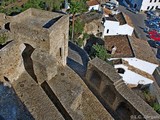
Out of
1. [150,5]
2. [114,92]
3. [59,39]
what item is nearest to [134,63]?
[114,92]

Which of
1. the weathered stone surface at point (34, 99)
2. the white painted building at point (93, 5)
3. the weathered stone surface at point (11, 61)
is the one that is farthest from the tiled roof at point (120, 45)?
the weathered stone surface at point (11, 61)

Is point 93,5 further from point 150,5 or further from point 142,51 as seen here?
point 150,5

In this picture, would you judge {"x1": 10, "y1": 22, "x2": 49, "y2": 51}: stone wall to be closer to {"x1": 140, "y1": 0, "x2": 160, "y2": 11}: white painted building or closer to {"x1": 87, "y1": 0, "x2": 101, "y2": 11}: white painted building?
{"x1": 87, "y1": 0, "x2": 101, "y2": 11}: white painted building

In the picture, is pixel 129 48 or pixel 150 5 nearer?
pixel 129 48

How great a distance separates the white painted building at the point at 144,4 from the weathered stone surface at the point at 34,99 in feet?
136

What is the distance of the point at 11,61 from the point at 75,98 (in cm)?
570

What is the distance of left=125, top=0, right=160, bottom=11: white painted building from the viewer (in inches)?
2001

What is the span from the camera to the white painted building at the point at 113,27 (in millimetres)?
35844

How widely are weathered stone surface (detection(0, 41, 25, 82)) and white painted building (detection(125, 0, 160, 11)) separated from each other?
135 ft

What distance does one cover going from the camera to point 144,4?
167 ft

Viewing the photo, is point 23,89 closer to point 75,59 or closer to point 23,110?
point 23,110

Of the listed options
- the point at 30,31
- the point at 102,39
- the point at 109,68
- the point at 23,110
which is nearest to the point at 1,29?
the point at 30,31

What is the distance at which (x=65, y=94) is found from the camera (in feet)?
53.3

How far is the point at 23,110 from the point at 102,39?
2279 centimetres
